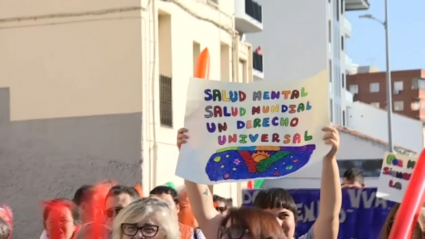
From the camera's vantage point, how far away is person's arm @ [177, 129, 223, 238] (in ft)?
16.3

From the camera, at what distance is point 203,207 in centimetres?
510

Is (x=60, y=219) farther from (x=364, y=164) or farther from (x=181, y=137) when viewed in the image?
(x=364, y=164)

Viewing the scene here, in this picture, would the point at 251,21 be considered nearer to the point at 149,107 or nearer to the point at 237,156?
the point at 149,107

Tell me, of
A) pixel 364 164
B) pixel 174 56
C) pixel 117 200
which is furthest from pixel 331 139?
pixel 364 164

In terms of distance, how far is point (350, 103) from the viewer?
61344mm

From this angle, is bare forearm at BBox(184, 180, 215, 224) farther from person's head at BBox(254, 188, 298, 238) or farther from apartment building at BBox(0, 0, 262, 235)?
apartment building at BBox(0, 0, 262, 235)

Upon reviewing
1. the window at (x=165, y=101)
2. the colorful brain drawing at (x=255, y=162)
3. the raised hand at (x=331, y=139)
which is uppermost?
the window at (x=165, y=101)

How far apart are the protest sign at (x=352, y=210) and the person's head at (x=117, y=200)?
2501 millimetres

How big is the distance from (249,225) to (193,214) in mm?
1354

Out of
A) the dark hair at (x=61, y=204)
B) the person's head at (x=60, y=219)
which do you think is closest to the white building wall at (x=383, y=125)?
the dark hair at (x=61, y=204)

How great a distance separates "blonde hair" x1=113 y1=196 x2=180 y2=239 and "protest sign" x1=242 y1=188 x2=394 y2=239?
433cm

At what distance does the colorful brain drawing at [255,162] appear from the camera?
202 inches

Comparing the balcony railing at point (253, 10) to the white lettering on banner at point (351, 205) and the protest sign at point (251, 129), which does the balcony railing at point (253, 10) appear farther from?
the protest sign at point (251, 129)

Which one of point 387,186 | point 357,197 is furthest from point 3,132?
point 387,186
